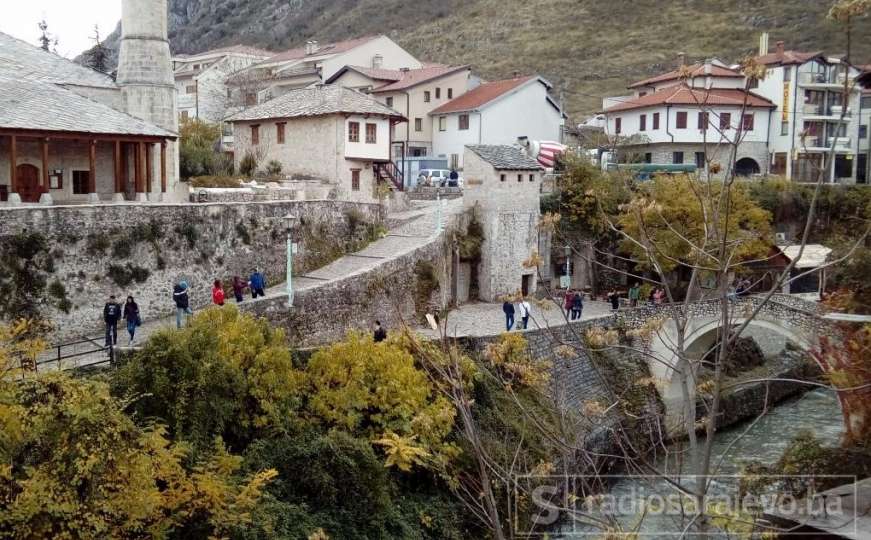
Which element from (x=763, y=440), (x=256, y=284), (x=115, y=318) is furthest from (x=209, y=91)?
(x=763, y=440)

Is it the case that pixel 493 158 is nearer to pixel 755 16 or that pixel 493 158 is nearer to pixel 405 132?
pixel 405 132

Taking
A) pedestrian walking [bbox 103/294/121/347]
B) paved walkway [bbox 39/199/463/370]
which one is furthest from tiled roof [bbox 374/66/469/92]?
pedestrian walking [bbox 103/294/121/347]

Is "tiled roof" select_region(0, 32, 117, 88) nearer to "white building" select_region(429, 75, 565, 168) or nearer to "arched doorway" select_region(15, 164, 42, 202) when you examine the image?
"arched doorway" select_region(15, 164, 42, 202)

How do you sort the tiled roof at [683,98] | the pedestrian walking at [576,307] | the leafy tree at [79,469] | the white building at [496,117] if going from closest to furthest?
the leafy tree at [79,469] → the pedestrian walking at [576,307] → the tiled roof at [683,98] → the white building at [496,117]

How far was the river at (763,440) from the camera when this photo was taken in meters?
18.4

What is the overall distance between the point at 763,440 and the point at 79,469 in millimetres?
19502

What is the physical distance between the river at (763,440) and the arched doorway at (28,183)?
52.5 feet

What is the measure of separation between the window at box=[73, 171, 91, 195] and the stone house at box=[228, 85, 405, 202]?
9.58 m

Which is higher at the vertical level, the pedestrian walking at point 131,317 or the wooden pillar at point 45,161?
the wooden pillar at point 45,161

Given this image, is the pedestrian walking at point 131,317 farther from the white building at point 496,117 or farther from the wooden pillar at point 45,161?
the white building at point 496,117

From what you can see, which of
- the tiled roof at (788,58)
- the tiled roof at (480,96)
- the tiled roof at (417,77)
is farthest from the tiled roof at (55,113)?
the tiled roof at (788,58)

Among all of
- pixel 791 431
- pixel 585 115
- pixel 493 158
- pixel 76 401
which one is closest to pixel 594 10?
pixel 585 115

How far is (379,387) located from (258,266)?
681 centimetres

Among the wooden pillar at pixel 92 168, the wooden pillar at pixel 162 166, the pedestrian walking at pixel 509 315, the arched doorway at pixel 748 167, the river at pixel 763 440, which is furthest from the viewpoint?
the arched doorway at pixel 748 167
